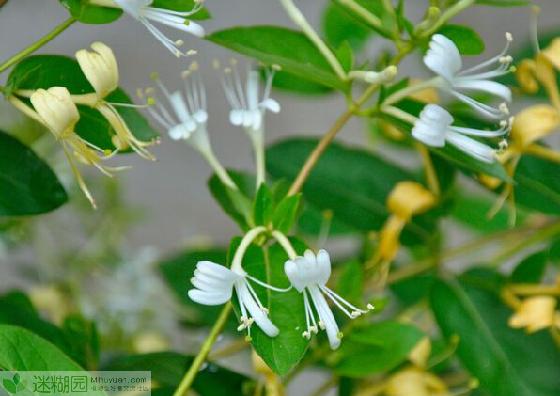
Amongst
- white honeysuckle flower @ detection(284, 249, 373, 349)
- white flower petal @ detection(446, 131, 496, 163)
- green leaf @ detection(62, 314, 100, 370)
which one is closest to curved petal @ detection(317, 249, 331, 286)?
white honeysuckle flower @ detection(284, 249, 373, 349)

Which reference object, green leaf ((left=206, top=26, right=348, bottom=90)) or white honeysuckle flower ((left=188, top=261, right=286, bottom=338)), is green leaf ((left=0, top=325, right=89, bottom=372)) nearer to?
white honeysuckle flower ((left=188, top=261, right=286, bottom=338))

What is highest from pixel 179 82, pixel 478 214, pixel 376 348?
pixel 376 348

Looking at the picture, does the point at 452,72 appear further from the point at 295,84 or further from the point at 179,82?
the point at 179,82

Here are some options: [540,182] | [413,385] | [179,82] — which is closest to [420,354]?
[413,385]

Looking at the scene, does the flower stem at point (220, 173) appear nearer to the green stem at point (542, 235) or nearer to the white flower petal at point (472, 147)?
the white flower petal at point (472, 147)

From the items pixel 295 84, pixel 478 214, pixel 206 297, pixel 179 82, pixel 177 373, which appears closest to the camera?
pixel 206 297
